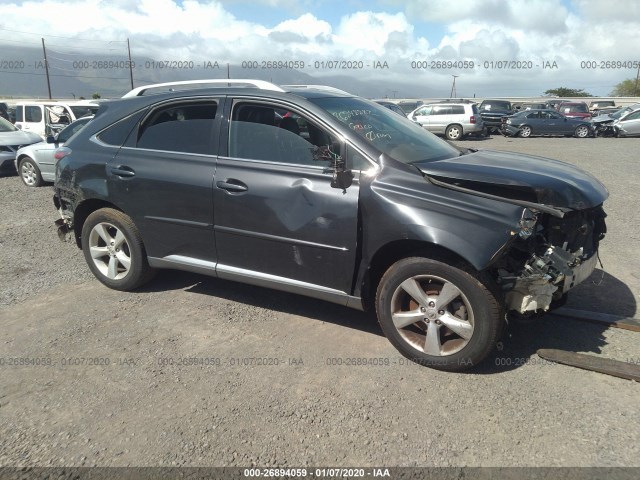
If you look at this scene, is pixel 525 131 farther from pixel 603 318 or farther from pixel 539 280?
pixel 539 280

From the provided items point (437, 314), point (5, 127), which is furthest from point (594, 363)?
point (5, 127)

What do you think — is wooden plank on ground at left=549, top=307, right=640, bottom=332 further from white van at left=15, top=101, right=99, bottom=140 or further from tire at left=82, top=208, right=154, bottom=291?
white van at left=15, top=101, right=99, bottom=140

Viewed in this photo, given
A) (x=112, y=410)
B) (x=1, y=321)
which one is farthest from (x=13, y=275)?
(x=112, y=410)

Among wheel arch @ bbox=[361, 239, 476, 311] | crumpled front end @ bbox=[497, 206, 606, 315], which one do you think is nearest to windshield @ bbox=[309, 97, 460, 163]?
wheel arch @ bbox=[361, 239, 476, 311]

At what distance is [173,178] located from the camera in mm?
3984

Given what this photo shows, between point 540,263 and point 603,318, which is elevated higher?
point 540,263

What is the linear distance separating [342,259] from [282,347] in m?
0.80

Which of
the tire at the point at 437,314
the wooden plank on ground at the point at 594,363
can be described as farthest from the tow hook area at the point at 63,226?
the wooden plank on ground at the point at 594,363

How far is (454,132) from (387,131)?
20.6 meters

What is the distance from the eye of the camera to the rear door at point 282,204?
3389 millimetres

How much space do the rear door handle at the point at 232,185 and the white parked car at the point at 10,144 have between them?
1085 cm

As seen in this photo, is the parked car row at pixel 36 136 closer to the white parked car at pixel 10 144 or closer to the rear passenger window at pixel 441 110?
the white parked car at pixel 10 144

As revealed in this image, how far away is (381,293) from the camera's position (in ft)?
11.0

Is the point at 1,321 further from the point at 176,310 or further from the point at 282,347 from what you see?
the point at 282,347
